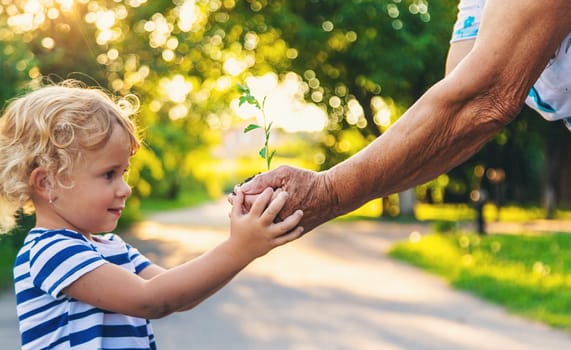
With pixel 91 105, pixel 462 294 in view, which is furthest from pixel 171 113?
pixel 91 105

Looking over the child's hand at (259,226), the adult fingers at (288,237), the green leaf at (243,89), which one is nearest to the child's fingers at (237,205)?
the child's hand at (259,226)

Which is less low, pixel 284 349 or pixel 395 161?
pixel 395 161

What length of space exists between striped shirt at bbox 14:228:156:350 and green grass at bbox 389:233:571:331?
5.24 metres

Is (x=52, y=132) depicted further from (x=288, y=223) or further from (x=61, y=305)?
(x=288, y=223)

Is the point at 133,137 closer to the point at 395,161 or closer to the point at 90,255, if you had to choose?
the point at 90,255

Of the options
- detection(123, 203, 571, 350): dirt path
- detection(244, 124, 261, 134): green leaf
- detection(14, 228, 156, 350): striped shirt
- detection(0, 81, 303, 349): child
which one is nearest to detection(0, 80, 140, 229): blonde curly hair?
detection(0, 81, 303, 349): child

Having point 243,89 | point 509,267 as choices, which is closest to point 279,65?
point 509,267

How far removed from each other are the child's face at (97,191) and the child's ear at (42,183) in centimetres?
2

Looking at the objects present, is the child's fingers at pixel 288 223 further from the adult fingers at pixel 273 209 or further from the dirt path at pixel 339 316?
the dirt path at pixel 339 316

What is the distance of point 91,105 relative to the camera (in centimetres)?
205

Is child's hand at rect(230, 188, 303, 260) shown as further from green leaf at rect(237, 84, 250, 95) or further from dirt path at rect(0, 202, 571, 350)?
dirt path at rect(0, 202, 571, 350)

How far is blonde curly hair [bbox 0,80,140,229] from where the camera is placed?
199 centimetres

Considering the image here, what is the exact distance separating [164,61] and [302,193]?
12.8 metres

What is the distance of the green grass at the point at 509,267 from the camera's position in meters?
7.48
